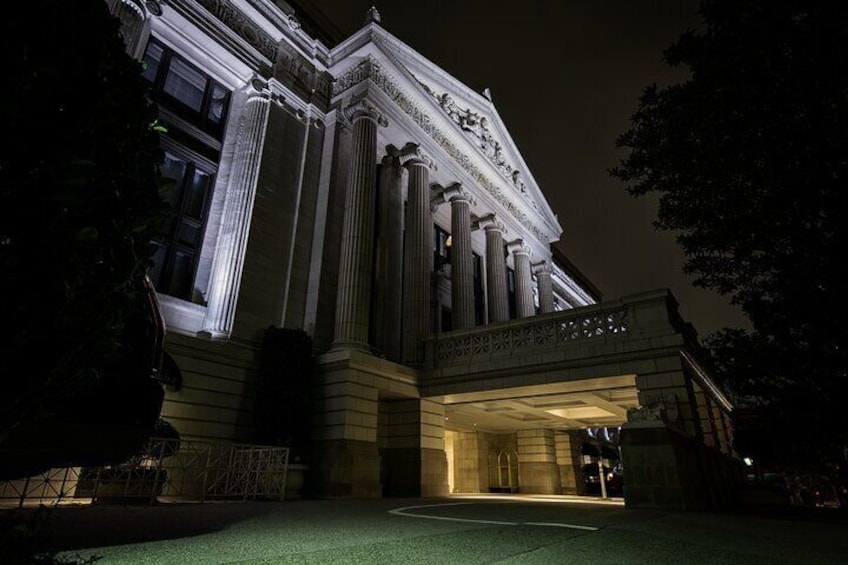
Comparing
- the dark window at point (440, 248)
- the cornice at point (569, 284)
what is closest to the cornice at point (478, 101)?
the dark window at point (440, 248)

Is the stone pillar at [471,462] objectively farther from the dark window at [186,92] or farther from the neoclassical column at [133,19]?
the neoclassical column at [133,19]

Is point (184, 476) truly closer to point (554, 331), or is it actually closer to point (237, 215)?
point (237, 215)

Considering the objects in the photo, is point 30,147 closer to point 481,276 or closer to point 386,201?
point 386,201

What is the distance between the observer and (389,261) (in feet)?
69.4

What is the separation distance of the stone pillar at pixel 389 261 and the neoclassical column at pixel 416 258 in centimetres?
48

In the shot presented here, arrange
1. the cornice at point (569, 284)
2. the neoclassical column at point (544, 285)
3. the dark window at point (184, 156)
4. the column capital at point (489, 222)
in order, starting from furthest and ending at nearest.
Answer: the cornice at point (569, 284) < the neoclassical column at point (544, 285) < the column capital at point (489, 222) < the dark window at point (184, 156)

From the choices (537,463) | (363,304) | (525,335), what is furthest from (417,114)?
(537,463)

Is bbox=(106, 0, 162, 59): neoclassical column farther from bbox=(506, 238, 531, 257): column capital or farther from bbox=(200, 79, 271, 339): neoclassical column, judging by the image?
bbox=(506, 238, 531, 257): column capital

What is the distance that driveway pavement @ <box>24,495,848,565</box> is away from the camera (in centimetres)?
379

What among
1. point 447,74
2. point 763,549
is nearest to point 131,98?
point 763,549

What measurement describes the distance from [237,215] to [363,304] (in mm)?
5835

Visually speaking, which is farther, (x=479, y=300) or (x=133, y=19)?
(x=479, y=300)

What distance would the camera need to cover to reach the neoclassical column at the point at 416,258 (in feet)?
62.7

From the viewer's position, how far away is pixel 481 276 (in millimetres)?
32656
